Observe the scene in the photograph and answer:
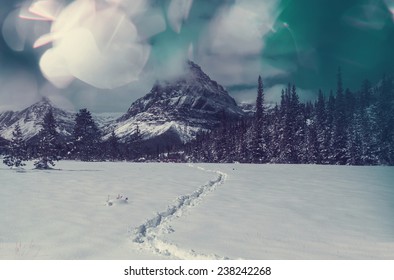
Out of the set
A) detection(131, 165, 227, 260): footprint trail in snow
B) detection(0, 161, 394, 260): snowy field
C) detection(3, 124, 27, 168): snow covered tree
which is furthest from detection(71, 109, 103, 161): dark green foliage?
detection(131, 165, 227, 260): footprint trail in snow

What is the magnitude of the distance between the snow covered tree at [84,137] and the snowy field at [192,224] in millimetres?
41644

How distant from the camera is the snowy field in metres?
6.82

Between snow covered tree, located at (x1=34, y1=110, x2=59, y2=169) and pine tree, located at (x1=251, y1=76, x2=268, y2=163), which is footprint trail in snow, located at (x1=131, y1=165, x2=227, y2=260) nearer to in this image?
snow covered tree, located at (x1=34, y1=110, x2=59, y2=169)

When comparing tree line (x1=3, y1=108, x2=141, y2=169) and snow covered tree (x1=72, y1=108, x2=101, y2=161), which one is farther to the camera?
snow covered tree (x1=72, y1=108, x2=101, y2=161)

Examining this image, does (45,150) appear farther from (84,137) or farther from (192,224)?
(84,137)

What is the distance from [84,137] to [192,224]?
50.7 m

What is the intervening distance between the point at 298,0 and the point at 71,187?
12.5 meters

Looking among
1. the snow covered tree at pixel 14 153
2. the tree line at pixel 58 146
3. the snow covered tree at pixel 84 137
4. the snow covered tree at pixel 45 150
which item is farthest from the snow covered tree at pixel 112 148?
the snow covered tree at pixel 14 153

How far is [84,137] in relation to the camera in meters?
55.8

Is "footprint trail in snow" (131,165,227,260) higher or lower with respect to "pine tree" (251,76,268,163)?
lower

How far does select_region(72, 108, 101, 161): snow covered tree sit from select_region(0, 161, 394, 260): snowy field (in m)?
41.6

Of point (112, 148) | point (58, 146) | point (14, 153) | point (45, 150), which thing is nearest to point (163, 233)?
point (45, 150)
